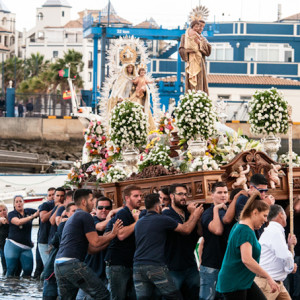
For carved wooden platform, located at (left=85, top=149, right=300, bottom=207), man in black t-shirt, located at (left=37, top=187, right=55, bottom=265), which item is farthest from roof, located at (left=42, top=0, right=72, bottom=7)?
carved wooden platform, located at (left=85, top=149, right=300, bottom=207)

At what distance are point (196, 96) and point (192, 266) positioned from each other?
13.9 ft

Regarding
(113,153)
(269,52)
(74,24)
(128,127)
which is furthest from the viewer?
(74,24)

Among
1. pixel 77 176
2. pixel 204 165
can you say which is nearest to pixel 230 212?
pixel 204 165

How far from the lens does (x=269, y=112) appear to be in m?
15.8

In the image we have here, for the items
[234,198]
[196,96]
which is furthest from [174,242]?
[196,96]

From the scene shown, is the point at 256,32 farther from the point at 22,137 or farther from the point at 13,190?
the point at 13,190

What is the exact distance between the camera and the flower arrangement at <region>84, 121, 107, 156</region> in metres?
20.1

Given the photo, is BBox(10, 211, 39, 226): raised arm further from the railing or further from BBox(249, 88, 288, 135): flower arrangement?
the railing

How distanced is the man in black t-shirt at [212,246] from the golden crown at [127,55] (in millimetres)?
11440

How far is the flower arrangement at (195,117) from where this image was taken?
1522 centimetres

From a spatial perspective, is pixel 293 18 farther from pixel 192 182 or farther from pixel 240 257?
pixel 240 257

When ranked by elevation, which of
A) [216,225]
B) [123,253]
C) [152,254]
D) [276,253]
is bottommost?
[123,253]

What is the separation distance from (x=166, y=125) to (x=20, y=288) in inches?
173

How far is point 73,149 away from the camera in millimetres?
66375
